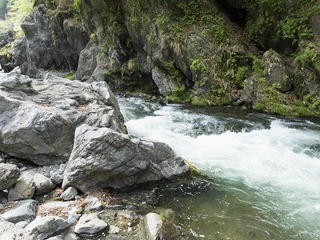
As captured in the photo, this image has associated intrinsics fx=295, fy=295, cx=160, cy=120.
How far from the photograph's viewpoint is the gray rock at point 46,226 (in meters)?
5.29

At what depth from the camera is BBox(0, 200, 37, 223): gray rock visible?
5820 millimetres

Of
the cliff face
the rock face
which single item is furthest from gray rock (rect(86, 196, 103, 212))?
the rock face

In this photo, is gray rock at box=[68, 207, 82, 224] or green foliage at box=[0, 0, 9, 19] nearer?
gray rock at box=[68, 207, 82, 224]

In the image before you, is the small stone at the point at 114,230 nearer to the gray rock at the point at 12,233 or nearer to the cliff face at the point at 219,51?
the gray rock at the point at 12,233

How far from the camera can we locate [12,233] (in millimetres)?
4930

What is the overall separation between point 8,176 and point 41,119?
2.23 m

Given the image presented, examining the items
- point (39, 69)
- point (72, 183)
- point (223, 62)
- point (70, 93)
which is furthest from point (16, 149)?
point (39, 69)

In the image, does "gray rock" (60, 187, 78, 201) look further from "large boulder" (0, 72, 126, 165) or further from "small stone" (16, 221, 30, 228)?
"large boulder" (0, 72, 126, 165)

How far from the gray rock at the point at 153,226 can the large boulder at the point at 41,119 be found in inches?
155

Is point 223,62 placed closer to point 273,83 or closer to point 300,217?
point 273,83

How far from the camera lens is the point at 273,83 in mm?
14969

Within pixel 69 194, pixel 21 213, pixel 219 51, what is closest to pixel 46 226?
pixel 21 213

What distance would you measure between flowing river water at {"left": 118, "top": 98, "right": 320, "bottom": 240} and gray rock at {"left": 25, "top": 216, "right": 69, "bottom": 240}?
88.8 inches

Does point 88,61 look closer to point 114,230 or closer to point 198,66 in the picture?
point 198,66
